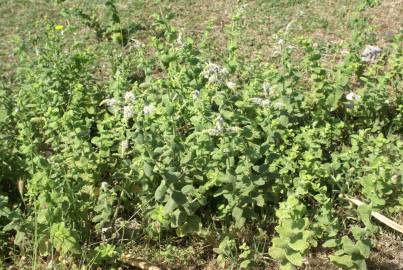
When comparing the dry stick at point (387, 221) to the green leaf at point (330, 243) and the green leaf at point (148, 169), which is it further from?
the green leaf at point (148, 169)

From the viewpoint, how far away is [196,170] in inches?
157

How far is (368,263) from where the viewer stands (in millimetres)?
3914

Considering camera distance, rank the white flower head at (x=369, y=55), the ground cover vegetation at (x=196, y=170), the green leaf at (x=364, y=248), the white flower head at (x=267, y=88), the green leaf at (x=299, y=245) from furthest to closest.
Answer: the white flower head at (x=369, y=55) → the white flower head at (x=267, y=88) → the ground cover vegetation at (x=196, y=170) → the green leaf at (x=364, y=248) → the green leaf at (x=299, y=245)

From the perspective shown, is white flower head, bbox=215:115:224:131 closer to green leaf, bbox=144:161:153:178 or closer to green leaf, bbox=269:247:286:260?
green leaf, bbox=144:161:153:178

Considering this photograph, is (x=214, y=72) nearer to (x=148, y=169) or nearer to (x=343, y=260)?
(x=148, y=169)

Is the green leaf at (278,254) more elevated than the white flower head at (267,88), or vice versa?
the white flower head at (267,88)

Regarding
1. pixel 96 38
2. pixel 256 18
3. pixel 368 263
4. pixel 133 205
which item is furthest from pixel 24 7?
pixel 368 263

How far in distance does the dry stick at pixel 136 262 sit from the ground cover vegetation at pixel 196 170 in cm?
6

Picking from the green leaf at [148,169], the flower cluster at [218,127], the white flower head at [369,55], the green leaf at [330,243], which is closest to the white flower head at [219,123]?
the flower cluster at [218,127]

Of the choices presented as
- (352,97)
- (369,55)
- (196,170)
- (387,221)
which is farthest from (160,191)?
(369,55)

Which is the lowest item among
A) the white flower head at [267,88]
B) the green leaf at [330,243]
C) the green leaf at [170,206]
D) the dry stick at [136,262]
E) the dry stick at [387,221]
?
the dry stick at [387,221]

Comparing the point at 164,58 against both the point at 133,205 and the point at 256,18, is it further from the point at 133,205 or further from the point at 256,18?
the point at 256,18

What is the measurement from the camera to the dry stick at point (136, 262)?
3.79 meters

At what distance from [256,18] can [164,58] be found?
2.37 metres
